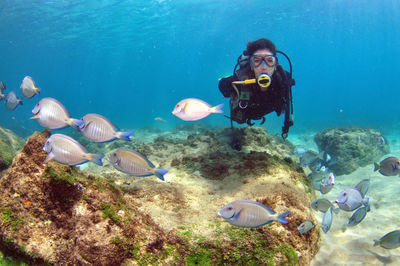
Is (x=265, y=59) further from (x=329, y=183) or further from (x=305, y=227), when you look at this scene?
(x=305, y=227)

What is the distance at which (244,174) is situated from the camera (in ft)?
→ 13.3

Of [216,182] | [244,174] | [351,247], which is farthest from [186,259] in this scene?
[351,247]

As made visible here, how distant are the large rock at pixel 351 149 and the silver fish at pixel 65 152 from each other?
10042 millimetres

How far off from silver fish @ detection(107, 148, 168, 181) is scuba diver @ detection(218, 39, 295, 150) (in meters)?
2.74

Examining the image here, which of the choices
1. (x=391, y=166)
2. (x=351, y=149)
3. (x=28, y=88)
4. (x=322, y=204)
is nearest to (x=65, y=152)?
(x=28, y=88)

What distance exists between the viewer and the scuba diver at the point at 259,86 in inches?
183

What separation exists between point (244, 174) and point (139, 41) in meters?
47.1

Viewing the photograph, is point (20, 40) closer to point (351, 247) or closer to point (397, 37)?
point (351, 247)

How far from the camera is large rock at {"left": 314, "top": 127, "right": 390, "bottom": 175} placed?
9547mm

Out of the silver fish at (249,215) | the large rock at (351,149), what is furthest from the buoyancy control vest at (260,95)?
the large rock at (351,149)

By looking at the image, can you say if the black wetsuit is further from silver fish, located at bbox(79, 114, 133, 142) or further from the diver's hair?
silver fish, located at bbox(79, 114, 133, 142)

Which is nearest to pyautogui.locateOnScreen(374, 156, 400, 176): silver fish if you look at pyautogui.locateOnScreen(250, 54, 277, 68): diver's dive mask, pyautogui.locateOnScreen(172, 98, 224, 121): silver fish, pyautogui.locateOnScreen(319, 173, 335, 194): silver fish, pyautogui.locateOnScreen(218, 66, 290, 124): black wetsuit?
pyautogui.locateOnScreen(319, 173, 335, 194): silver fish

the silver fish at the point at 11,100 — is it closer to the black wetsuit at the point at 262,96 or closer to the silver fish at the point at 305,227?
the black wetsuit at the point at 262,96

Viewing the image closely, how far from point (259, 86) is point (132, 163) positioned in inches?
133
